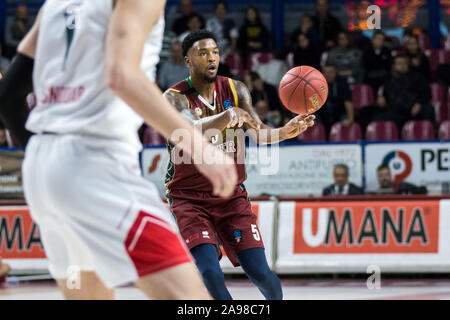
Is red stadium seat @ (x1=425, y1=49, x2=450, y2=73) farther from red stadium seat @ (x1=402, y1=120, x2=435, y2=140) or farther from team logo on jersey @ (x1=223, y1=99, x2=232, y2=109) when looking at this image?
team logo on jersey @ (x1=223, y1=99, x2=232, y2=109)

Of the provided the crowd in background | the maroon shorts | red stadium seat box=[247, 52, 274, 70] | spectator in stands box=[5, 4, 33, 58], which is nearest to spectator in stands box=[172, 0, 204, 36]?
the crowd in background

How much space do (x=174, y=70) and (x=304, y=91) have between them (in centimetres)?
769

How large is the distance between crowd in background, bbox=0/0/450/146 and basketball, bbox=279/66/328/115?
20.0ft

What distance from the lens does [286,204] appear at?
8.51 meters

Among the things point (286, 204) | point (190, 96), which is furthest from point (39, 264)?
point (190, 96)

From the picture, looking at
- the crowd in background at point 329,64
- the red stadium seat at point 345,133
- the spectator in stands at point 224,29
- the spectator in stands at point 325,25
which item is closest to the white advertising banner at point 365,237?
the red stadium seat at point 345,133

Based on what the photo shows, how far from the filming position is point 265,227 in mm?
8438

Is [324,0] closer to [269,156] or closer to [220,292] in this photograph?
[269,156]

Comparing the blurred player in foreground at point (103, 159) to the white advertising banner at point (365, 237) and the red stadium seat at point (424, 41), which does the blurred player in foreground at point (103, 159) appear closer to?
the white advertising banner at point (365, 237)

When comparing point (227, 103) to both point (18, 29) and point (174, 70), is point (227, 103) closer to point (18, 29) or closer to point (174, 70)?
point (174, 70)

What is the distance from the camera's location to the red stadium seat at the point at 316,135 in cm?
1073

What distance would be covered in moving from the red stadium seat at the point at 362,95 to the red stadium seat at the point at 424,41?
220 centimetres

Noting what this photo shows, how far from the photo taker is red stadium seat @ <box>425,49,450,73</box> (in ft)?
42.1

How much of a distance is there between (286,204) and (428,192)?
2.34 metres
